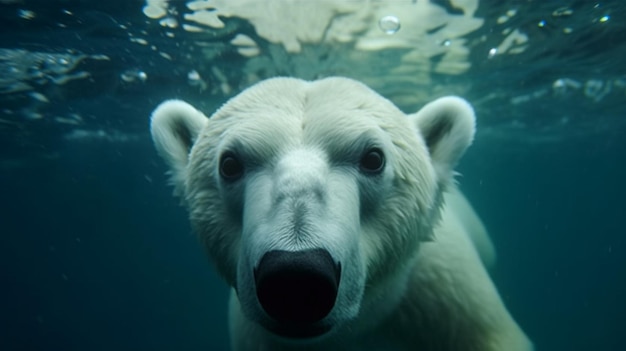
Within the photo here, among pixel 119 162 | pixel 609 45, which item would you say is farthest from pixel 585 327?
pixel 119 162

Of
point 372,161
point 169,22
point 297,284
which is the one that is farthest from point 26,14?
point 297,284

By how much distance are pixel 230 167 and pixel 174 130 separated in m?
0.93

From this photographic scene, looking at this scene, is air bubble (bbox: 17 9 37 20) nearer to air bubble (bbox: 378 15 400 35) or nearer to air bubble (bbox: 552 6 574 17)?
air bubble (bbox: 378 15 400 35)

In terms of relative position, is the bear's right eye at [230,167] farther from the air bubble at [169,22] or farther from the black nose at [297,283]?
the air bubble at [169,22]

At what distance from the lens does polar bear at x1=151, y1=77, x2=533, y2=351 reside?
174cm

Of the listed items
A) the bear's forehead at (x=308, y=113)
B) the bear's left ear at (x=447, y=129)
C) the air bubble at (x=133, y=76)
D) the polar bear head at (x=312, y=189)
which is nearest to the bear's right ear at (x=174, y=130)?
the polar bear head at (x=312, y=189)

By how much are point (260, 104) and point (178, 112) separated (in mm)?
720

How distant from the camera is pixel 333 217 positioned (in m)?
1.87

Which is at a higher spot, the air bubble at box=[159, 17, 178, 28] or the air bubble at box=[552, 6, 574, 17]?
the air bubble at box=[552, 6, 574, 17]

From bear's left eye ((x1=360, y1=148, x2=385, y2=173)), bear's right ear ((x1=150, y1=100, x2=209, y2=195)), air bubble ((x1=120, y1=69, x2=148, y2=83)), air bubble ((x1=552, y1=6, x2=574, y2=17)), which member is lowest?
air bubble ((x1=120, y1=69, x2=148, y2=83))

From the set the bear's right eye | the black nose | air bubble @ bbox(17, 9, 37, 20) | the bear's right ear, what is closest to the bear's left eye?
the bear's right eye

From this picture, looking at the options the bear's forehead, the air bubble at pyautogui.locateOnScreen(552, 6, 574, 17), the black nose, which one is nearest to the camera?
the black nose

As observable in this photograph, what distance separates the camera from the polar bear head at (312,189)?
169 cm

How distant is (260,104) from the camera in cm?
259
